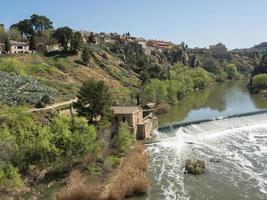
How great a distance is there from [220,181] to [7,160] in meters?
18.4

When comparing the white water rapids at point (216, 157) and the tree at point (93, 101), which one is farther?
the tree at point (93, 101)

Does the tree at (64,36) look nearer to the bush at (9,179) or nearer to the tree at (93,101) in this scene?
the tree at (93,101)

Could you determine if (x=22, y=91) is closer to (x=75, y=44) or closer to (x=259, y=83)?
(x=75, y=44)

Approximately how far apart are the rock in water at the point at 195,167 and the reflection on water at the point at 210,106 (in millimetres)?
22456

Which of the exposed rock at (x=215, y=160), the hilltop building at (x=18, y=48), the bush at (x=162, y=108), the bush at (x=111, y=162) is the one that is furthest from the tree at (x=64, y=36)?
the exposed rock at (x=215, y=160)

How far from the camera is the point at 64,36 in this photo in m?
96.6

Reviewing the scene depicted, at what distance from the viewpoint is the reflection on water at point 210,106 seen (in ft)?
225

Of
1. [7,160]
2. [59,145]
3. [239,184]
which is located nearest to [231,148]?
[239,184]

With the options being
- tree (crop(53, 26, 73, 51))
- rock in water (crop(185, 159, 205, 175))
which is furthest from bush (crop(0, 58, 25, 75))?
rock in water (crop(185, 159, 205, 175))

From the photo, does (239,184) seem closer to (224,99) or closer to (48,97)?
(48,97)

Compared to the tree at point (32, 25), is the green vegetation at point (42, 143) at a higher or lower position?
lower

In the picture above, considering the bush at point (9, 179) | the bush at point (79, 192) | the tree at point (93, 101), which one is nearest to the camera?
the bush at point (79, 192)

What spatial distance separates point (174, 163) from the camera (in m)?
40.5

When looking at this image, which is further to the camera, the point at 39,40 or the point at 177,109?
the point at 39,40
